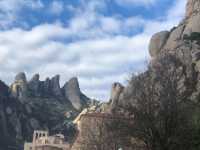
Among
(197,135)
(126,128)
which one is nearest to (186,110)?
(197,135)

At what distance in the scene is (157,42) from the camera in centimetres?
10981

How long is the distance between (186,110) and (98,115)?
35.1 m

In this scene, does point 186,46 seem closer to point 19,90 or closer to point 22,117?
point 22,117

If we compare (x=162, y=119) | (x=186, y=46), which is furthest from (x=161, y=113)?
(x=186, y=46)

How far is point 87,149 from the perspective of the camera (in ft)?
199

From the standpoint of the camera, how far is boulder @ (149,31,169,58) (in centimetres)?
10869

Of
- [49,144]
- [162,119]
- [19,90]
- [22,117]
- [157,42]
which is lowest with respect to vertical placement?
[162,119]

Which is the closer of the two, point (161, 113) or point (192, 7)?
point (161, 113)

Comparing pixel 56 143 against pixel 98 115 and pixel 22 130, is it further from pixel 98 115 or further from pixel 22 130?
pixel 98 115

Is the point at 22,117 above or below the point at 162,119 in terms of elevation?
above

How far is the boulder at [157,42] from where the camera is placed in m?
109

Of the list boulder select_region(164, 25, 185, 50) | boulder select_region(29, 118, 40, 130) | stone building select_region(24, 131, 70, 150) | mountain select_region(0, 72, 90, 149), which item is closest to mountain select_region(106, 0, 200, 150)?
boulder select_region(164, 25, 185, 50)

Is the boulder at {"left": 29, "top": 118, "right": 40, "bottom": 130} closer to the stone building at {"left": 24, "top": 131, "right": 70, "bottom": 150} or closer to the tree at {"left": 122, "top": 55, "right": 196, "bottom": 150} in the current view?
the stone building at {"left": 24, "top": 131, "right": 70, "bottom": 150}

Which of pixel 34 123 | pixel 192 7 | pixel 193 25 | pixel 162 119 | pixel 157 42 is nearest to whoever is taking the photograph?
pixel 162 119
